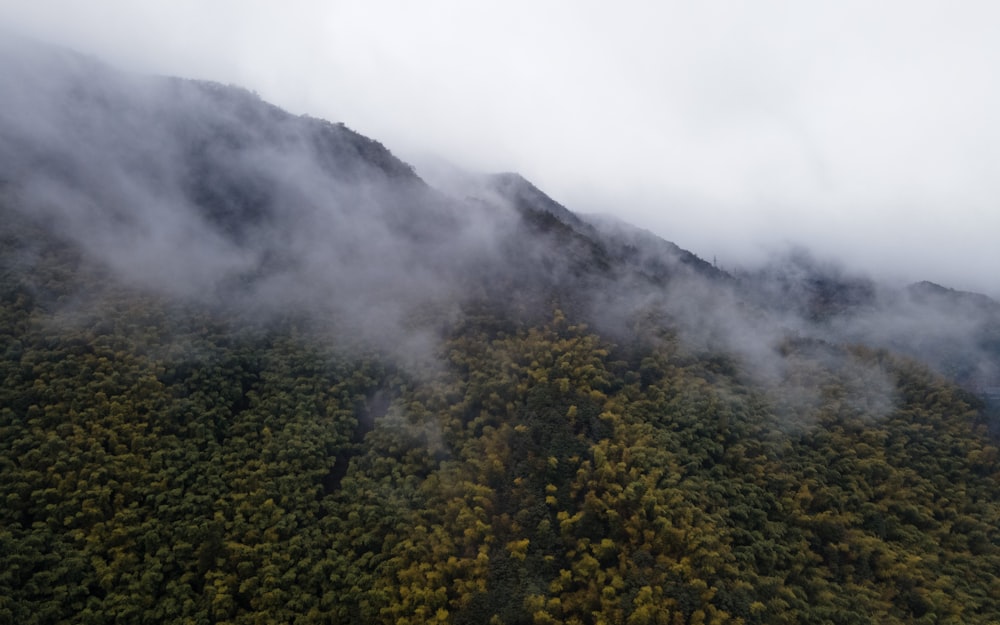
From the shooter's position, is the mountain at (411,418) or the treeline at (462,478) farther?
the mountain at (411,418)

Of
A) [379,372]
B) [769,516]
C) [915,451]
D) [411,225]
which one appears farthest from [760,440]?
[411,225]

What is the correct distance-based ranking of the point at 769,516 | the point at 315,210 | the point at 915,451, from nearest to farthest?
the point at 769,516
the point at 915,451
the point at 315,210

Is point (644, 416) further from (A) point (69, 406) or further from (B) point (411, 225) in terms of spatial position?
(A) point (69, 406)

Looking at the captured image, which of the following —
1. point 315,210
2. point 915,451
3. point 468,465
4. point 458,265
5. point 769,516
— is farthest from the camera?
point 315,210

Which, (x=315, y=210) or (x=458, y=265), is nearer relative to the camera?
(x=458, y=265)

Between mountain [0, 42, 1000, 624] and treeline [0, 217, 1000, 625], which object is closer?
treeline [0, 217, 1000, 625]
